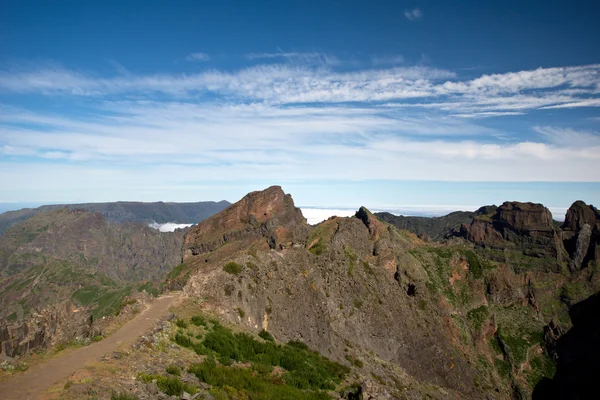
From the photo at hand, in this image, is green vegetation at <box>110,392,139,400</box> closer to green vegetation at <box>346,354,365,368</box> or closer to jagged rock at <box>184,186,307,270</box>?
green vegetation at <box>346,354,365,368</box>

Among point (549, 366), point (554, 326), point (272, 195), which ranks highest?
point (272, 195)

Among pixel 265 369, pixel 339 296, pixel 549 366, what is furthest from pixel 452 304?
pixel 265 369

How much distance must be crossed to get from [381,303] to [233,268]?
129ft

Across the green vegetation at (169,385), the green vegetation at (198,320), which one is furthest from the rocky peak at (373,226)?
the green vegetation at (169,385)

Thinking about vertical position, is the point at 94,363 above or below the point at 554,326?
above

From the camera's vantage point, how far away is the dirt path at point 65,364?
18.7 metres

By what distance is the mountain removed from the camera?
50.2 metres

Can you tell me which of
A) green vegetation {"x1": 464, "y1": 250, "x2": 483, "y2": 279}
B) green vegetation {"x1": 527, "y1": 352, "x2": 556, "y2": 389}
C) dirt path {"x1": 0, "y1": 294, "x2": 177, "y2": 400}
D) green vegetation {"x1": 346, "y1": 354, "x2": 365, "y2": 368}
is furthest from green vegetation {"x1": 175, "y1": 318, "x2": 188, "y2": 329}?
green vegetation {"x1": 464, "y1": 250, "x2": 483, "y2": 279}

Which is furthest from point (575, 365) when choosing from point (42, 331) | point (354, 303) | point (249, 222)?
point (42, 331)

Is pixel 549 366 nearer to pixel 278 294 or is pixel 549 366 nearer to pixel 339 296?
pixel 339 296

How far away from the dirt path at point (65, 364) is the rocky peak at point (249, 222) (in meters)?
113

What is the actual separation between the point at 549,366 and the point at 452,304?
3389 centimetres

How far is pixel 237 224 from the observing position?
16088cm

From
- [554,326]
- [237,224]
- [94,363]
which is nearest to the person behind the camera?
[94,363]
